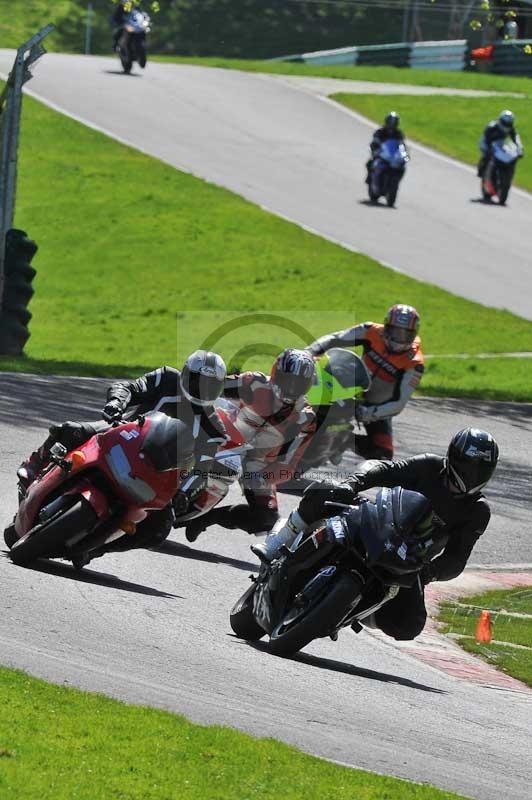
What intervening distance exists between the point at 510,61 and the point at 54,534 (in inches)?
1795

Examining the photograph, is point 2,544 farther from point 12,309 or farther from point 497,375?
point 497,375

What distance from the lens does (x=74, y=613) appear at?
349 inches

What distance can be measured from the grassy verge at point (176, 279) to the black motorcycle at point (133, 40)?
6.86 m

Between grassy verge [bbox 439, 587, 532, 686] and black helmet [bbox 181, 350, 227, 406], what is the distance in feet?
7.88

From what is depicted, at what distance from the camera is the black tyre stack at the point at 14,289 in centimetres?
2128

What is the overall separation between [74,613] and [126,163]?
27134 mm

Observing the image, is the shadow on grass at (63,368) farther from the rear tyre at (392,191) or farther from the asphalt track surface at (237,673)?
the rear tyre at (392,191)

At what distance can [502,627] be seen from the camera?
461 inches

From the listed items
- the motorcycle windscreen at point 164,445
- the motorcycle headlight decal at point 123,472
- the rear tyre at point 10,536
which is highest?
the motorcycle windscreen at point 164,445

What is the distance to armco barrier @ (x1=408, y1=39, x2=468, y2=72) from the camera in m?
53.8

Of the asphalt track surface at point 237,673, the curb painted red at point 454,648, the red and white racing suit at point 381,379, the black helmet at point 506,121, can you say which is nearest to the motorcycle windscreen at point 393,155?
the black helmet at point 506,121

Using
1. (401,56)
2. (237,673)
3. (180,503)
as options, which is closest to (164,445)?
(237,673)

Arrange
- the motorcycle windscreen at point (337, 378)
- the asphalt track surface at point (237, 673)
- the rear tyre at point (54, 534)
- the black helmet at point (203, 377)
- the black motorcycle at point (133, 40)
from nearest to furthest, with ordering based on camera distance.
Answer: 1. the asphalt track surface at point (237, 673)
2. the rear tyre at point (54, 534)
3. the black helmet at point (203, 377)
4. the motorcycle windscreen at point (337, 378)
5. the black motorcycle at point (133, 40)

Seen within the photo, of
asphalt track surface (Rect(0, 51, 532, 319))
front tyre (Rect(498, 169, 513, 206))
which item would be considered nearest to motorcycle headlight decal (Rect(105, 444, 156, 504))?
asphalt track surface (Rect(0, 51, 532, 319))
